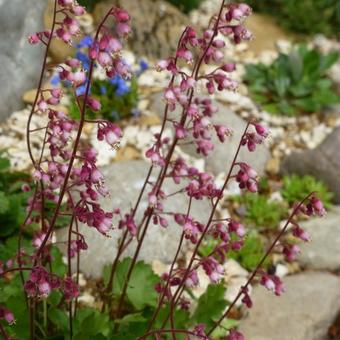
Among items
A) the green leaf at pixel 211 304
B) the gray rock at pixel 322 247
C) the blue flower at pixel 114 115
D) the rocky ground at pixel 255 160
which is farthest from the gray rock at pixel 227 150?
the green leaf at pixel 211 304

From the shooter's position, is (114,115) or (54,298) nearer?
(54,298)

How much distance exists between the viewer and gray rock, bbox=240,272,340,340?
134 inches

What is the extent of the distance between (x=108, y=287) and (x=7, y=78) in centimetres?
235

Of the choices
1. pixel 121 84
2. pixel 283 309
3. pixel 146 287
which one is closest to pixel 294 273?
pixel 283 309

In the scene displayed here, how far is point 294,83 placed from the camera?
5457 mm

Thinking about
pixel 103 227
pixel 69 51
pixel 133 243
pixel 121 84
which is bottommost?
pixel 103 227

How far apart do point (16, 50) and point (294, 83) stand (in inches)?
92.1

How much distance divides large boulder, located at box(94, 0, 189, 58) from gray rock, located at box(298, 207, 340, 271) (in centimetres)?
208

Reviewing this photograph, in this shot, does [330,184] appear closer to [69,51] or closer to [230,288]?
[230,288]

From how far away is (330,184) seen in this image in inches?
182

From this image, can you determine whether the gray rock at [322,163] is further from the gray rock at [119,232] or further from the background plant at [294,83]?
the gray rock at [119,232]

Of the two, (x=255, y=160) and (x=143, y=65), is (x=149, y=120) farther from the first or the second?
(x=255, y=160)

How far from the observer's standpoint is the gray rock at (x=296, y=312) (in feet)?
11.2

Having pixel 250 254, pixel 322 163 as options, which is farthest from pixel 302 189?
pixel 250 254
